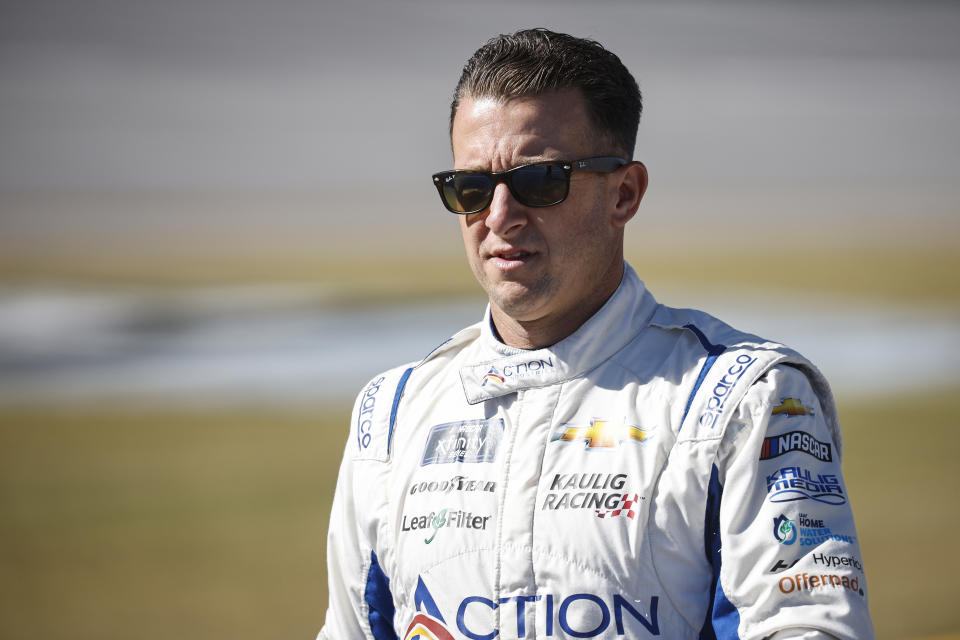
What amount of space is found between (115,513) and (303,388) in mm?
2342

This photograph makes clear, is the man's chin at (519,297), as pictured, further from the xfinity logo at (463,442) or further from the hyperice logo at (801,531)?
the hyperice logo at (801,531)

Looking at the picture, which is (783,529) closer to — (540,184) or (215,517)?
(540,184)

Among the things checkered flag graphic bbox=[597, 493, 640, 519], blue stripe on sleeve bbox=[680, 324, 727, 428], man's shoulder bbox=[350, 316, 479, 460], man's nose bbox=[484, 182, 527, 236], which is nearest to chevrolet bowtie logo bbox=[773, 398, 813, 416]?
blue stripe on sleeve bbox=[680, 324, 727, 428]

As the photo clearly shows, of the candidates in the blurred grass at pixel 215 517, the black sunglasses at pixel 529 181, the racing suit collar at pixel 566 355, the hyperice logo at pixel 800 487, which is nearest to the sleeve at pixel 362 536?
the racing suit collar at pixel 566 355

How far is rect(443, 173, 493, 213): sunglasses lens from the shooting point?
59.6 inches

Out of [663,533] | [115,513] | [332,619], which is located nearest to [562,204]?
[663,533]

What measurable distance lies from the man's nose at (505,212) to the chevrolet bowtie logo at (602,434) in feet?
1.10

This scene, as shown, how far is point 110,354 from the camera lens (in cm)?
887

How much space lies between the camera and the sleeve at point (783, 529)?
1211 millimetres

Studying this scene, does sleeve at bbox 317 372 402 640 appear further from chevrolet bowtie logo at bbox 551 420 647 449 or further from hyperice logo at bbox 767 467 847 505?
hyperice logo at bbox 767 467 847 505

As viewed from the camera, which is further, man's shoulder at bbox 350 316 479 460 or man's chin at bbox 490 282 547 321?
man's shoulder at bbox 350 316 479 460

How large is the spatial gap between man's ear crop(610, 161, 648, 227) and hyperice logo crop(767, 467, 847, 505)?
51 centimetres

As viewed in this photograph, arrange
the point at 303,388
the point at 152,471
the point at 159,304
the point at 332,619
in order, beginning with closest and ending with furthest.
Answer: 1. the point at 332,619
2. the point at 152,471
3. the point at 303,388
4. the point at 159,304

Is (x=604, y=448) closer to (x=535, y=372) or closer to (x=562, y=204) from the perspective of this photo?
(x=535, y=372)
